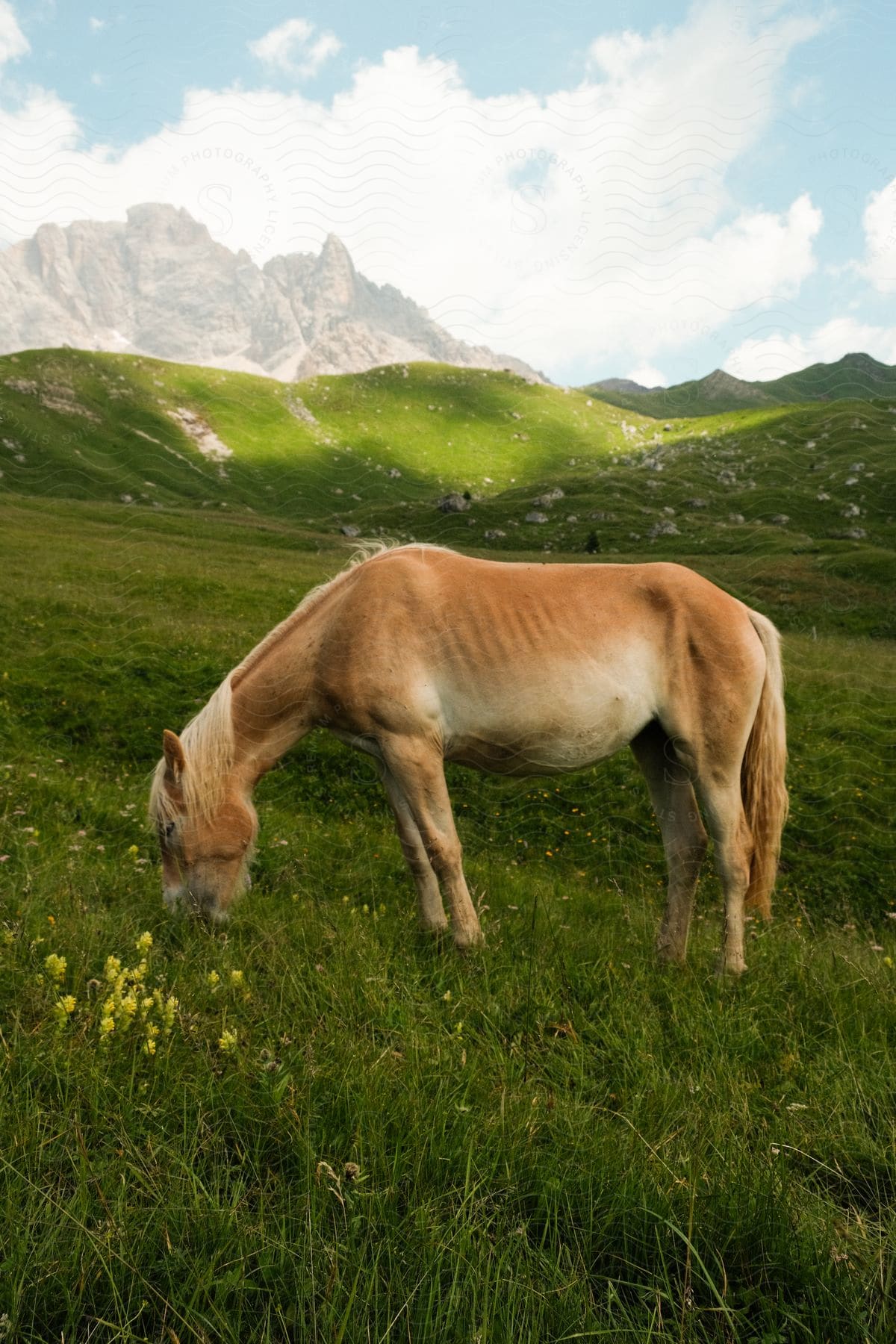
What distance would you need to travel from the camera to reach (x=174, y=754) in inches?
200

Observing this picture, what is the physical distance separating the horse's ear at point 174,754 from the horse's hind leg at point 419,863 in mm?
1366

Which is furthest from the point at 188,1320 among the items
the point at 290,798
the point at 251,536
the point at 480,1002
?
the point at 251,536

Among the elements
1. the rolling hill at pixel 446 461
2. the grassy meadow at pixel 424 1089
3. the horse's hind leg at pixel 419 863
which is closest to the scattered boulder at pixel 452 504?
the rolling hill at pixel 446 461

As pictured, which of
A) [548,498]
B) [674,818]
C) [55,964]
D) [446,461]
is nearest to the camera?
[55,964]

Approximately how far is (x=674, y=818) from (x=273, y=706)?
11.0ft

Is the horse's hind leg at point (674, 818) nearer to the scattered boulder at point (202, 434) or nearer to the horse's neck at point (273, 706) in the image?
the horse's neck at point (273, 706)

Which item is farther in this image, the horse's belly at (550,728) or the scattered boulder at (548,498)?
the scattered boulder at (548,498)

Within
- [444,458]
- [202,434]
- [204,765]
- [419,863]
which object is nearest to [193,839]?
[204,765]

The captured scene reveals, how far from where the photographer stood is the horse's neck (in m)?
5.38

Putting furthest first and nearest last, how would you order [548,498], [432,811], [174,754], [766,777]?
[548,498] → [766,777] → [174,754] → [432,811]

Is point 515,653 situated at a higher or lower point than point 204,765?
higher

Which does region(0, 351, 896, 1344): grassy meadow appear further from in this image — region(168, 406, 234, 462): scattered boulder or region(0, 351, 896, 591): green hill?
region(168, 406, 234, 462): scattered boulder

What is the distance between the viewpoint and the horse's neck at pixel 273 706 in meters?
5.38

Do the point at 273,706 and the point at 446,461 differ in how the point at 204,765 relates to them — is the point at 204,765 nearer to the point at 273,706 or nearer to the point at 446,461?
the point at 273,706
